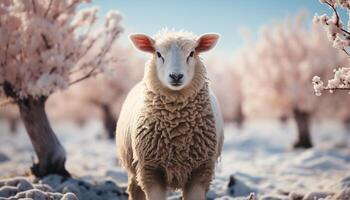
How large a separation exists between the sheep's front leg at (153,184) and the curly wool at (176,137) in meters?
0.07

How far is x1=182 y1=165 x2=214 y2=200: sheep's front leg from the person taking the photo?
234 inches

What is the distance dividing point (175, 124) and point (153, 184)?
0.76 m

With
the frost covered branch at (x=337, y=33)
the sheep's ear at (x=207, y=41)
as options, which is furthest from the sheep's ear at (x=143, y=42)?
the frost covered branch at (x=337, y=33)

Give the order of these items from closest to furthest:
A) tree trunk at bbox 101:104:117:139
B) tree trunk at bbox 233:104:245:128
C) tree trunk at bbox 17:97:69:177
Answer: tree trunk at bbox 17:97:69:177 < tree trunk at bbox 101:104:117:139 < tree trunk at bbox 233:104:245:128

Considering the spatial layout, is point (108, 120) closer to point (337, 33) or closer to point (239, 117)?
point (239, 117)

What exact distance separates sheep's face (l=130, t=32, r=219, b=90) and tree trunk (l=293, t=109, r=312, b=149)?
13669mm

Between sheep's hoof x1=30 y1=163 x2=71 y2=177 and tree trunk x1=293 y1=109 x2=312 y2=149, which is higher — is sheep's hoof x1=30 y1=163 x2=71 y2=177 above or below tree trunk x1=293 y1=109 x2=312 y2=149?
below

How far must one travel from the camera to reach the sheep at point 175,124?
5.95m

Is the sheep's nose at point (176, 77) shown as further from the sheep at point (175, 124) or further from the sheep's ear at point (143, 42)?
the sheep's ear at point (143, 42)

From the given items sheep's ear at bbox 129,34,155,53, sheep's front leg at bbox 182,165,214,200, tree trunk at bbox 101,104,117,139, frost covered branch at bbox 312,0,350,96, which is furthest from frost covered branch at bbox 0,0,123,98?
tree trunk at bbox 101,104,117,139

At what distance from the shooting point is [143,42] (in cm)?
656

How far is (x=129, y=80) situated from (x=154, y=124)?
67.8ft

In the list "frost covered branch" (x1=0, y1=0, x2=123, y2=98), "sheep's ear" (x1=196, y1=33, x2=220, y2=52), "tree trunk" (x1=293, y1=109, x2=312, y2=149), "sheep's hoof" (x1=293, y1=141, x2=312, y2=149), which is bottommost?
"sheep's hoof" (x1=293, y1=141, x2=312, y2=149)

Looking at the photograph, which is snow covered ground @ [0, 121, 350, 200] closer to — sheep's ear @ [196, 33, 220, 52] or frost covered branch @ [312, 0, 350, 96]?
sheep's ear @ [196, 33, 220, 52]
